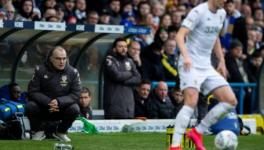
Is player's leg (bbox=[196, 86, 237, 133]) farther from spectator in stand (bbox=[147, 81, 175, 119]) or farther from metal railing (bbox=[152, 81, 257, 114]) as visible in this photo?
metal railing (bbox=[152, 81, 257, 114])

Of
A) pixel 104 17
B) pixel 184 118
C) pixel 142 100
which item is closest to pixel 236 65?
pixel 104 17

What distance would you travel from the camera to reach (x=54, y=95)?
46.3 ft

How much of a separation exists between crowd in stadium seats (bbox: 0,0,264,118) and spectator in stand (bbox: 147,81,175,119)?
2.62ft

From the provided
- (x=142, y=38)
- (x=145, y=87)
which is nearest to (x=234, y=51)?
(x=142, y=38)

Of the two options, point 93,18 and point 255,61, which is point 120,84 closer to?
point 93,18

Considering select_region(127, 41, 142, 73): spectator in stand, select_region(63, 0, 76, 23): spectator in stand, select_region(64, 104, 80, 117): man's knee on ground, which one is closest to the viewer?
select_region(64, 104, 80, 117): man's knee on ground

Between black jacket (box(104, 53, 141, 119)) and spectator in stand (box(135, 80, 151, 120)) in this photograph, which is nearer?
black jacket (box(104, 53, 141, 119))

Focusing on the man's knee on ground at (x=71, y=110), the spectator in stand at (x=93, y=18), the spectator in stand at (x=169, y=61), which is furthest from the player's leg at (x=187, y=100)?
the spectator in stand at (x=93, y=18)

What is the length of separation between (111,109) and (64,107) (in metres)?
3.50

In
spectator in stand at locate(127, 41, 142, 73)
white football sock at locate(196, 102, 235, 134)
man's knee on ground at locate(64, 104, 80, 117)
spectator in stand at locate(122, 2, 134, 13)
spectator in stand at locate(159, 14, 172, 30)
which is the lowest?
man's knee on ground at locate(64, 104, 80, 117)

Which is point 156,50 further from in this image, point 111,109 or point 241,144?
point 241,144

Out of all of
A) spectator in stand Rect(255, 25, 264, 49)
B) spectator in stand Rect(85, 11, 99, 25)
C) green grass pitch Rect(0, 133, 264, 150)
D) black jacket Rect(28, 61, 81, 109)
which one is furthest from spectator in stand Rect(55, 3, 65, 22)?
spectator in stand Rect(255, 25, 264, 49)

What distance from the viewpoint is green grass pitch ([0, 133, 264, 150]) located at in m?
13.1

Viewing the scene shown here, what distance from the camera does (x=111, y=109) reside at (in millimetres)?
17375
